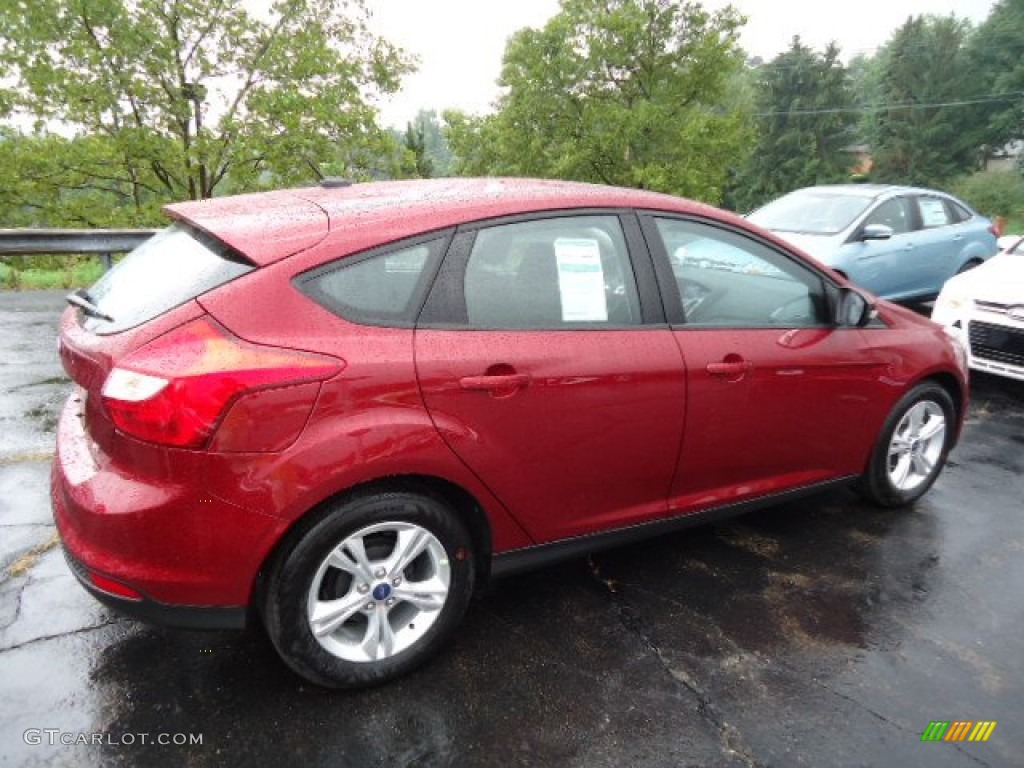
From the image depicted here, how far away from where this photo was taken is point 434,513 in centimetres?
214

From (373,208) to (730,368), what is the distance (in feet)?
4.78

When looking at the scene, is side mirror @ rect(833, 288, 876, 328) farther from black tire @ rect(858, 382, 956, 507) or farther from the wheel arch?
the wheel arch

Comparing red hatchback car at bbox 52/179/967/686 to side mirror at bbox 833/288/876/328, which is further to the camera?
side mirror at bbox 833/288/876/328

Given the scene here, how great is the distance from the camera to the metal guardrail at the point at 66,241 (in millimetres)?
7008

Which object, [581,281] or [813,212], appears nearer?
[581,281]

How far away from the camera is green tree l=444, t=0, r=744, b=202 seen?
84.3 feet

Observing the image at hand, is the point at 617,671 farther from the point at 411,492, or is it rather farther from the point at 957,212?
the point at 957,212

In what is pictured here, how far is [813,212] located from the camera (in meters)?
7.88

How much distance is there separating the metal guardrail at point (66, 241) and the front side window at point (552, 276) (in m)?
5.84

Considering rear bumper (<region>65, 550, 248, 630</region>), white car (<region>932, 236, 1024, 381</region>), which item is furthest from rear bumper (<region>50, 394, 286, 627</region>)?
white car (<region>932, 236, 1024, 381</region>)

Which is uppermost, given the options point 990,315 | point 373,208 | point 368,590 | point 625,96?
point 625,96

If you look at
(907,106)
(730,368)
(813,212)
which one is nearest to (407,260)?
(730,368)

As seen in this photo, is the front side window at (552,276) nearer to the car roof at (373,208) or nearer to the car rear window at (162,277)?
the car roof at (373,208)

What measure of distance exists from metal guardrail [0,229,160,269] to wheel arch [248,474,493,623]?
19.5 feet
